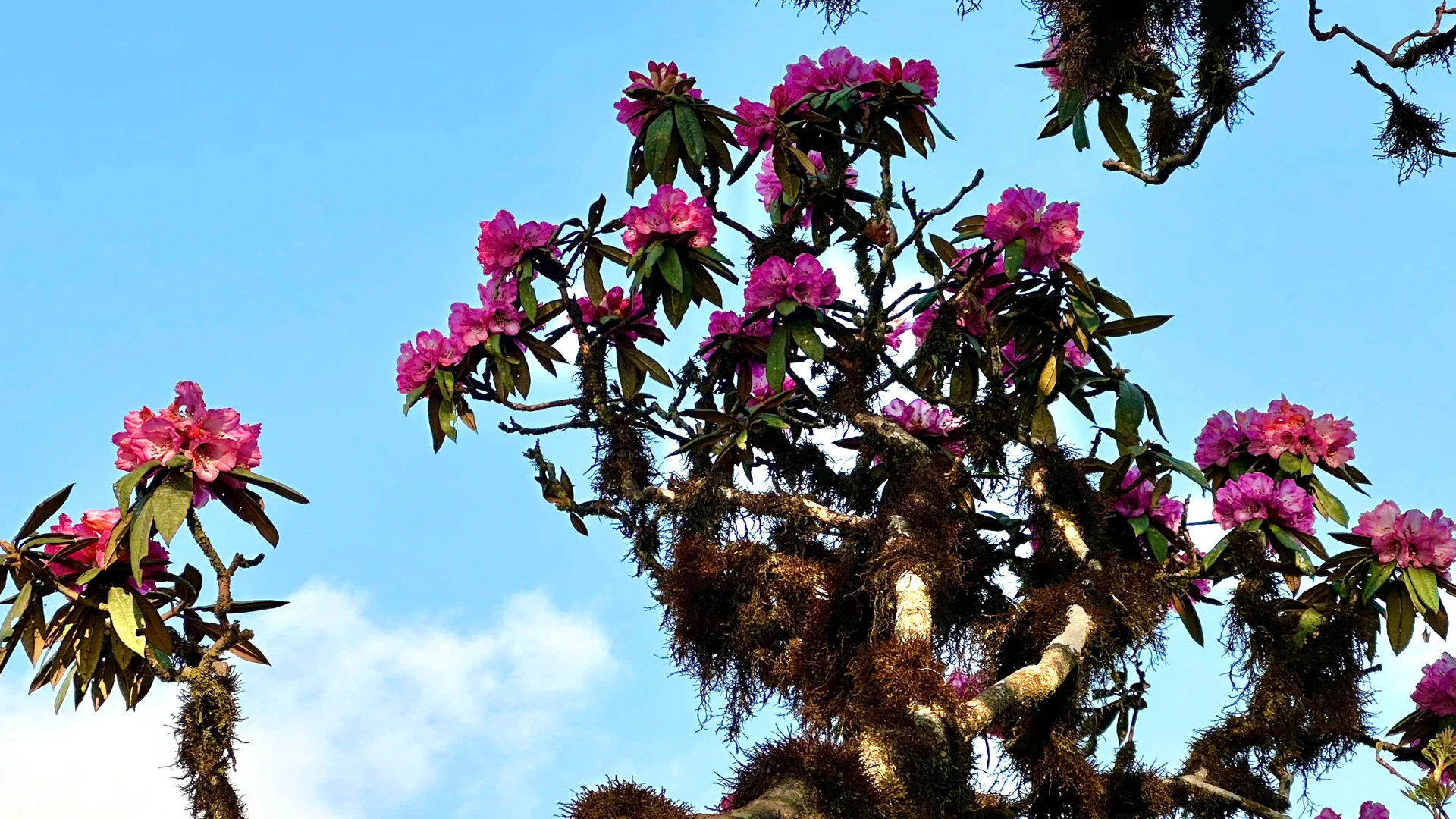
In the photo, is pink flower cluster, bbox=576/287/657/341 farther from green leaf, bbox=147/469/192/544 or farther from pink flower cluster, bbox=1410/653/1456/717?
pink flower cluster, bbox=1410/653/1456/717

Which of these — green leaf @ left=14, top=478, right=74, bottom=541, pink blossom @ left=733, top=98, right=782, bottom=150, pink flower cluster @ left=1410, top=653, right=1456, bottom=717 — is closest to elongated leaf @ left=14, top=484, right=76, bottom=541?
green leaf @ left=14, top=478, right=74, bottom=541

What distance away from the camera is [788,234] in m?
4.12

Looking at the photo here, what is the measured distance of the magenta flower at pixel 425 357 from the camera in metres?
4.09

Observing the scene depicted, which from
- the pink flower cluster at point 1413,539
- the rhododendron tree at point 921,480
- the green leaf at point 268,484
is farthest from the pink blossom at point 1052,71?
the green leaf at point 268,484

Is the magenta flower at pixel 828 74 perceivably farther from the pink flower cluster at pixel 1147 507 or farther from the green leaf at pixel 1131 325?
the pink flower cluster at pixel 1147 507

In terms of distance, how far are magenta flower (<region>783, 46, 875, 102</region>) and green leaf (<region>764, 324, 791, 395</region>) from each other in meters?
0.72

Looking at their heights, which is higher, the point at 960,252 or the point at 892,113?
the point at 892,113

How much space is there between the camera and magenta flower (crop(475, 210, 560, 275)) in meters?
4.07

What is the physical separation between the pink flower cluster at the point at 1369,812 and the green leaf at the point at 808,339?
1.75 meters

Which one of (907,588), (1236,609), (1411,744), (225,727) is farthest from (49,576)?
(1411,744)

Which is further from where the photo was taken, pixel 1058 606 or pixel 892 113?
pixel 892 113

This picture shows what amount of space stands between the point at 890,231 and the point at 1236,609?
130 cm

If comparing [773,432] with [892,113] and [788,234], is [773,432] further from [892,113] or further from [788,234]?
[892,113]

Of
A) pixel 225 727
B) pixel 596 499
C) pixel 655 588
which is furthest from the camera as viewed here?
pixel 596 499
